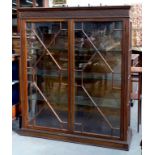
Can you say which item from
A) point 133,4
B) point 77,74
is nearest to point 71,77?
point 77,74

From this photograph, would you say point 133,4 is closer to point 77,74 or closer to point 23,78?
point 77,74

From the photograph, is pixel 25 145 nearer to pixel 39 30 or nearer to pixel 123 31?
pixel 39 30

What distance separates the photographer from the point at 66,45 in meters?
2.55

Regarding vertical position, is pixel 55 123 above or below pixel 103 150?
above

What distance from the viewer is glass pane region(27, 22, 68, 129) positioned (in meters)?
2.59

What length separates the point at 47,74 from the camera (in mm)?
2695

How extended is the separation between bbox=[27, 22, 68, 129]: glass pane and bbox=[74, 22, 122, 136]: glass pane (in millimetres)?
140

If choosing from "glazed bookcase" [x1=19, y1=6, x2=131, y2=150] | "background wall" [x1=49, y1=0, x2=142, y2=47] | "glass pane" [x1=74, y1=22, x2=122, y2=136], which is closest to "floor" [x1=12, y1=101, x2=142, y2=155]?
"glazed bookcase" [x1=19, y1=6, x2=131, y2=150]

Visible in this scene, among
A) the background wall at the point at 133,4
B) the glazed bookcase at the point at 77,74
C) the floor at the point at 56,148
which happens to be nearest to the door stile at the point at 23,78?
the glazed bookcase at the point at 77,74

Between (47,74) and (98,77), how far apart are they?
525mm

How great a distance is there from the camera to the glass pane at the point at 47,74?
2.59m
